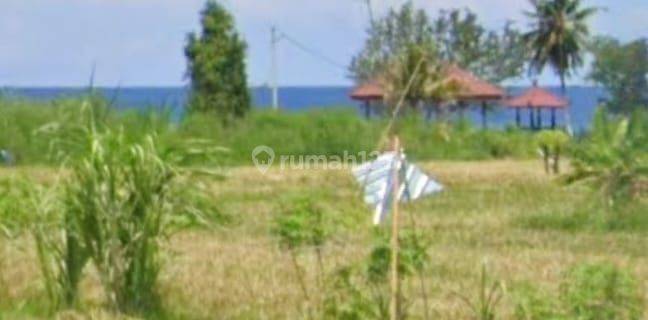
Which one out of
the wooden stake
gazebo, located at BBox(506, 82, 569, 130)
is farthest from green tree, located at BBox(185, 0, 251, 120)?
the wooden stake

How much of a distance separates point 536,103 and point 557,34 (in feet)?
17.2

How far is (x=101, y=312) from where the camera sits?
9297mm

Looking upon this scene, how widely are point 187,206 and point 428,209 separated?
40.2 ft

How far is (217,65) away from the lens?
43.9 m

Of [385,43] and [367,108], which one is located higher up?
[385,43]

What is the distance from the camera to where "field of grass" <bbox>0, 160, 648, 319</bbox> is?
1000 cm

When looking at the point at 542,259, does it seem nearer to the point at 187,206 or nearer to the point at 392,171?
the point at 187,206

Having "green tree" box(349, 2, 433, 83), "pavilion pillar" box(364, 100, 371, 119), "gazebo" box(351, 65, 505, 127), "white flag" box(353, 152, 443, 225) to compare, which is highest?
"green tree" box(349, 2, 433, 83)

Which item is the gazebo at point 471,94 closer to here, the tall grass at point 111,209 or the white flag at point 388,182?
the tall grass at point 111,209

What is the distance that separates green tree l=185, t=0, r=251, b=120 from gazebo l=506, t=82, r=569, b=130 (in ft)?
44.8

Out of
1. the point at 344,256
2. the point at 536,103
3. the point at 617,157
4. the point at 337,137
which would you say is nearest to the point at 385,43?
the point at 344,256

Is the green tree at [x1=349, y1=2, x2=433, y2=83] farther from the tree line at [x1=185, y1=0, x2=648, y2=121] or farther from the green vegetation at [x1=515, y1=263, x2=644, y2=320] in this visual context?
the tree line at [x1=185, y1=0, x2=648, y2=121]

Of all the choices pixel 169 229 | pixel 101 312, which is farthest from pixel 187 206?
pixel 101 312

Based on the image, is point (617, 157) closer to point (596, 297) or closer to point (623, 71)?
point (596, 297)
